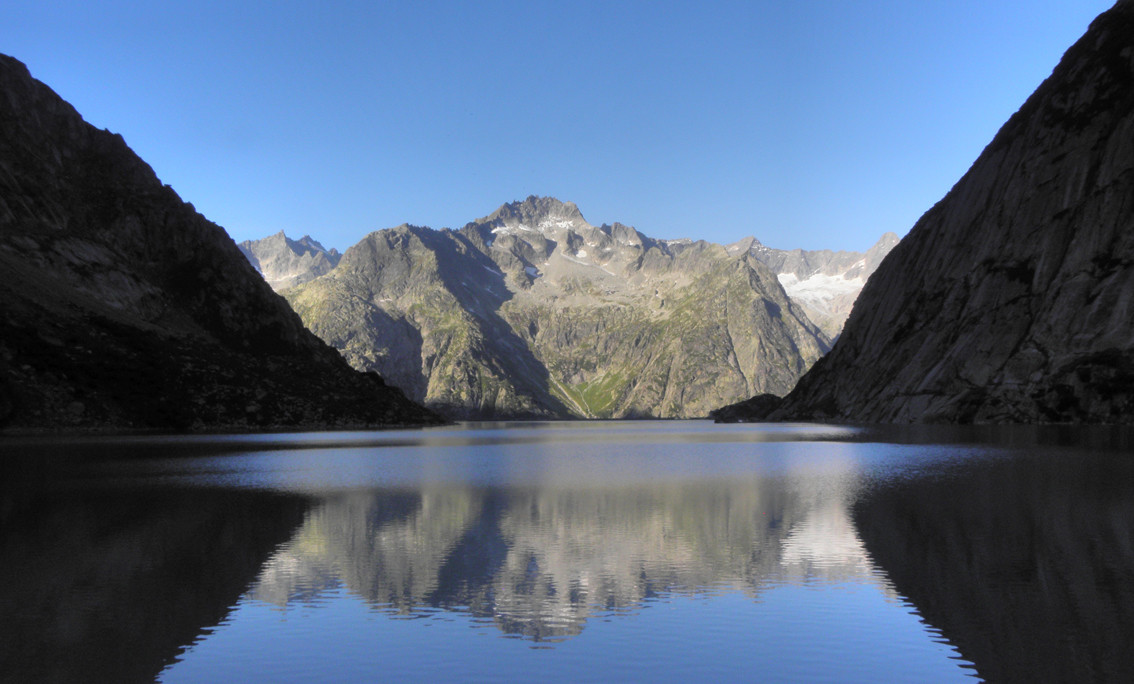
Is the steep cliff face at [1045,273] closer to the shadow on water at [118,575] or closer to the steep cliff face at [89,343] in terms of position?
the shadow on water at [118,575]

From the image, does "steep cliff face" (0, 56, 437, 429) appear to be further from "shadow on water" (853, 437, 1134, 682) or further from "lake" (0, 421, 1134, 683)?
"shadow on water" (853, 437, 1134, 682)

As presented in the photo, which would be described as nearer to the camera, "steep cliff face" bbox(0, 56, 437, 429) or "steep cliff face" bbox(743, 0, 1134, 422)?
"steep cliff face" bbox(0, 56, 437, 429)

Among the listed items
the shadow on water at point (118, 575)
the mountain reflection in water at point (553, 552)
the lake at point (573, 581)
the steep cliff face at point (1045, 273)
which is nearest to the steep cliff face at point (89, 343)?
the lake at point (573, 581)

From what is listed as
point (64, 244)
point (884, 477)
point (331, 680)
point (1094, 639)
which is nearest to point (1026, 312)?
point (884, 477)

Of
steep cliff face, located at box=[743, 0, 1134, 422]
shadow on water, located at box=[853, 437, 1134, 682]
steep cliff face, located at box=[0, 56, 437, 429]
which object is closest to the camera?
shadow on water, located at box=[853, 437, 1134, 682]

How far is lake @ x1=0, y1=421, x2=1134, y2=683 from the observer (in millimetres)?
Answer: 18859

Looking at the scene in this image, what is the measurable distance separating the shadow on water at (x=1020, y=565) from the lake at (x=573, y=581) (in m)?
0.12

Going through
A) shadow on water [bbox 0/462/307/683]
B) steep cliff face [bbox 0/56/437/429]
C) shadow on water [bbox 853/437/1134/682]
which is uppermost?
steep cliff face [bbox 0/56/437/429]

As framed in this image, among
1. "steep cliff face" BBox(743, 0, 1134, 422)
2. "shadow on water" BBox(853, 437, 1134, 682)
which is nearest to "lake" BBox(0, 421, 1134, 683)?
"shadow on water" BBox(853, 437, 1134, 682)

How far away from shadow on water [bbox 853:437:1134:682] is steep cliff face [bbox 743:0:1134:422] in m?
95.8

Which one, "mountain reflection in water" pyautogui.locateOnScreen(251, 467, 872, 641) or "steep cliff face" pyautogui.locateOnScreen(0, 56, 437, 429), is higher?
"steep cliff face" pyautogui.locateOnScreen(0, 56, 437, 429)

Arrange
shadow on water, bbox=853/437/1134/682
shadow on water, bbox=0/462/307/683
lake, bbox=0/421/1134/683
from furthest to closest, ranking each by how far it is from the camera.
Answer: shadow on water, bbox=0/462/307/683
lake, bbox=0/421/1134/683
shadow on water, bbox=853/437/1134/682

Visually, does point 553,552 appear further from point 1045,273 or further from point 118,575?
point 1045,273

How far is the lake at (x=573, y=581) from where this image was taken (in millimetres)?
18859
